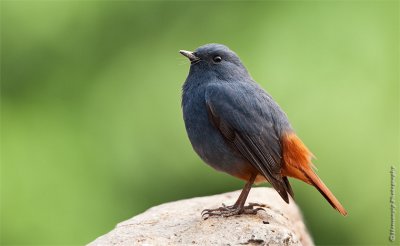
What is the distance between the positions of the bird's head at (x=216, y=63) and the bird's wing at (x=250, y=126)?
0.21 metres

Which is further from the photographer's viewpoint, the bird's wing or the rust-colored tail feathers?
the rust-colored tail feathers

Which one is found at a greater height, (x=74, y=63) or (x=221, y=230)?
(x=74, y=63)

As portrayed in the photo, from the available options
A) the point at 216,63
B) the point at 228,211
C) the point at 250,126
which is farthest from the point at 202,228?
the point at 216,63

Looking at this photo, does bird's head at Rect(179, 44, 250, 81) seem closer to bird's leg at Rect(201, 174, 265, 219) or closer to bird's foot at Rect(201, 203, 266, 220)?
bird's leg at Rect(201, 174, 265, 219)

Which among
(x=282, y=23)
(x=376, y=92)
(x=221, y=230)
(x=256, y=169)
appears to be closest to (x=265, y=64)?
(x=282, y=23)

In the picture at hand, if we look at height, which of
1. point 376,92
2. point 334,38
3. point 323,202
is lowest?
point 323,202

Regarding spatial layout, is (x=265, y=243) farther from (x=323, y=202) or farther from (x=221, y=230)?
(x=323, y=202)

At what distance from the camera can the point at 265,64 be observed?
655cm

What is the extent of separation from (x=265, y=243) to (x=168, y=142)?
2.18m

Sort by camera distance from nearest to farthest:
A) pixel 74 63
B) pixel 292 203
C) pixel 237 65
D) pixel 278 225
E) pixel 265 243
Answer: pixel 265 243 < pixel 278 225 < pixel 237 65 < pixel 292 203 < pixel 74 63

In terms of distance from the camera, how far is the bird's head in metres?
5.53

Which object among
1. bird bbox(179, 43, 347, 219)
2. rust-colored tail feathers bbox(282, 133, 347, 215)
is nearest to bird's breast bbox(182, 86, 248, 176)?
bird bbox(179, 43, 347, 219)

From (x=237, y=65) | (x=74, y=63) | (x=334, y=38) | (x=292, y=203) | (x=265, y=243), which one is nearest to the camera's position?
(x=265, y=243)


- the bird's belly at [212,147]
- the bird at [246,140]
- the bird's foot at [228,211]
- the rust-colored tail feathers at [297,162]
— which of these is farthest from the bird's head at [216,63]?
the bird's foot at [228,211]
